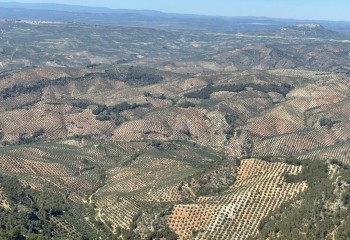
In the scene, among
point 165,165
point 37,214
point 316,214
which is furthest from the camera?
point 165,165

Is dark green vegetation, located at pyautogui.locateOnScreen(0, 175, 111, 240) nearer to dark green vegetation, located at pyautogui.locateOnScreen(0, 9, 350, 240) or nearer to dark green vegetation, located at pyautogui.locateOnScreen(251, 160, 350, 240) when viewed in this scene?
dark green vegetation, located at pyautogui.locateOnScreen(0, 9, 350, 240)

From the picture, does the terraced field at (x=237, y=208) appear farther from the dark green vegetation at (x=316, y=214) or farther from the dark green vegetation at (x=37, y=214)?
the dark green vegetation at (x=37, y=214)

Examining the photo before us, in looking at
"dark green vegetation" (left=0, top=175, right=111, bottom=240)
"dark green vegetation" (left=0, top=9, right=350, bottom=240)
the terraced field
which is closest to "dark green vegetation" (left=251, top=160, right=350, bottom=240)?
"dark green vegetation" (left=0, top=9, right=350, bottom=240)

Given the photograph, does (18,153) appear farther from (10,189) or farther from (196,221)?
(196,221)

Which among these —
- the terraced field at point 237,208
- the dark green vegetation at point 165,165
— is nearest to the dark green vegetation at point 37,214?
the dark green vegetation at point 165,165

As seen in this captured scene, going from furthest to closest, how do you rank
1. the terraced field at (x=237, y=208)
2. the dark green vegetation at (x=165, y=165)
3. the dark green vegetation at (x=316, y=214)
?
the dark green vegetation at (x=165, y=165), the terraced field at (x=237, y=208), the dark green vegetation at (x=316, y=214)

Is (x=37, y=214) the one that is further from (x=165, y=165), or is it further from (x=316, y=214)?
(x=316, y=214)

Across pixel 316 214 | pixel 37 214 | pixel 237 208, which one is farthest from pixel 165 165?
pixel 316 214

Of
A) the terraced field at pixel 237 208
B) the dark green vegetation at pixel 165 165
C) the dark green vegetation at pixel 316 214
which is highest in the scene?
the dark green vegetation at pixel 316 214
